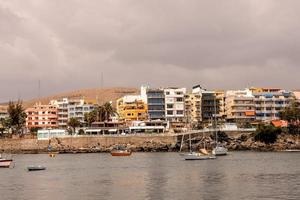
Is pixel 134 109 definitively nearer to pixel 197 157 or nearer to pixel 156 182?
pixel 197 157

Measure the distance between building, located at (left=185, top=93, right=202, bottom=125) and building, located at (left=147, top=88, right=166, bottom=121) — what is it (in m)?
7.59

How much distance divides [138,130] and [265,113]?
39.7 meters

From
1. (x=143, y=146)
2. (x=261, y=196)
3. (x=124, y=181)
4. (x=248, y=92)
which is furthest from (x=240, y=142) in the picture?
(x=261, y=196)

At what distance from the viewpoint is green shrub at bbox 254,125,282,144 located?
477 feet

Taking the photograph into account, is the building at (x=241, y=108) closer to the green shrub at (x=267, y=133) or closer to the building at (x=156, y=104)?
the building at (x=156, y=104)

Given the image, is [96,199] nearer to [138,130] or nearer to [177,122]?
[138,130]

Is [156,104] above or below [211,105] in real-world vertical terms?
above

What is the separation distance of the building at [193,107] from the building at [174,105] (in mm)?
2241

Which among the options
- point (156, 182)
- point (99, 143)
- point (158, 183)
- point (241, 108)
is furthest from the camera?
point (241, 108)

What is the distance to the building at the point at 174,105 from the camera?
594 ft

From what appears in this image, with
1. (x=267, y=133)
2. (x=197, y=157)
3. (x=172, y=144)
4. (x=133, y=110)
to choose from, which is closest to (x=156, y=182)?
(x=197, y=157)

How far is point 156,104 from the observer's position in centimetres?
18050

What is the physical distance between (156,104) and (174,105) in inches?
214

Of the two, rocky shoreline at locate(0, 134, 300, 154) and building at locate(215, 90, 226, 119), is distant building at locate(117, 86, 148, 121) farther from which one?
rocky shoreline at locate(0, 134, 300, 154)
